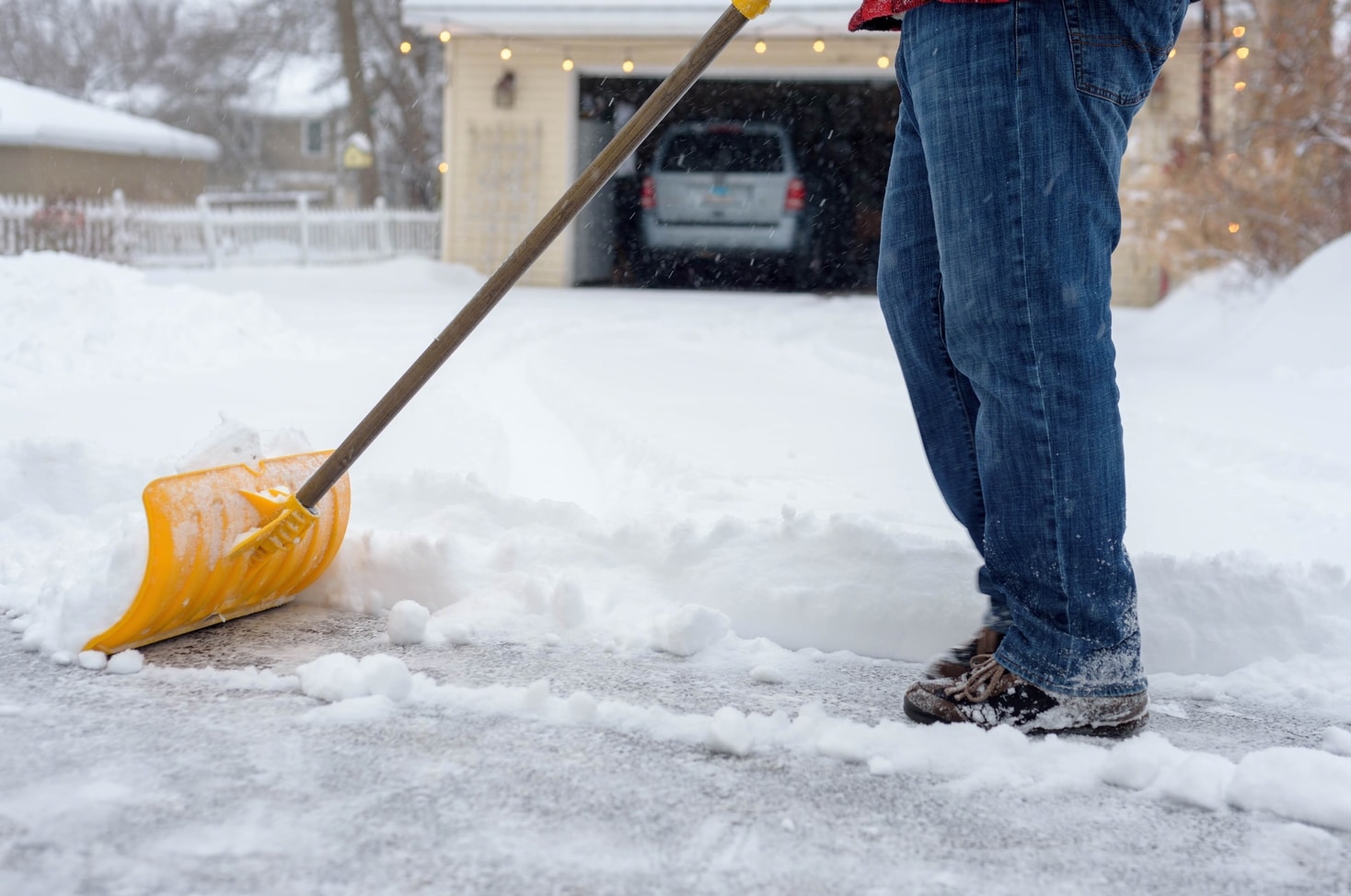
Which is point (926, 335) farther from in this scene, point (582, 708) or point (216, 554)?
point (216, 554)

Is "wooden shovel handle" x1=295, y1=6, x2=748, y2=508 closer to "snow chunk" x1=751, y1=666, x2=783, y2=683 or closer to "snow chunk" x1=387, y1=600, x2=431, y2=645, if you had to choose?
"snow chunk" x1=387, y1=600, x2=431, y2=645

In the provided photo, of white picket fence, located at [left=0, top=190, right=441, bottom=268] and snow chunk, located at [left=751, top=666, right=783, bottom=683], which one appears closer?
snow chunk, located at [left=751, top=666, right=783, bottom=683]

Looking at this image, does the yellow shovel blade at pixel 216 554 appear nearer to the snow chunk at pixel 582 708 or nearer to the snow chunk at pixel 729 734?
the snow chunk at pixel 582 708

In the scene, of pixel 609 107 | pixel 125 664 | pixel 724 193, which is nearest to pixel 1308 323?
pixel 125 664

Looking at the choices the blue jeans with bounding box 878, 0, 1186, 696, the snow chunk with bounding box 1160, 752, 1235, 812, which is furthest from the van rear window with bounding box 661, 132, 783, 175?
the snow chunk with bounding box 1160, 752, 1235, 812

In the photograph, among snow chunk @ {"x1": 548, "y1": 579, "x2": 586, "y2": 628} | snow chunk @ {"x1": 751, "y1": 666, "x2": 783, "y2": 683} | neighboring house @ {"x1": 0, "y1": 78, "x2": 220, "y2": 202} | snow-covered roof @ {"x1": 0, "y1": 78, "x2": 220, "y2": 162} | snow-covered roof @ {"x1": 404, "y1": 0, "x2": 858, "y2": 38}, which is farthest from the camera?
neighboring house @ {"x1": 0, "y1": 78, "x2": 220, "y2": 202}

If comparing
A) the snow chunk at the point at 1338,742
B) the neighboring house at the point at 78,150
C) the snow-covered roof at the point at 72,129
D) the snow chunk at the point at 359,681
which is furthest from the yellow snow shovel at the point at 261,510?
the snow-covered roof at the point at 72,129

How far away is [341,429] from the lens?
395 cm

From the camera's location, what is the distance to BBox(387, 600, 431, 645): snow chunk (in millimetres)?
2088

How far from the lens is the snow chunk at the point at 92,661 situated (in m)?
1.91

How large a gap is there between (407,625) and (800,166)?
46.6 feet

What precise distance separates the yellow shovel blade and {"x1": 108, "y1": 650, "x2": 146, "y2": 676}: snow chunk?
50 mm

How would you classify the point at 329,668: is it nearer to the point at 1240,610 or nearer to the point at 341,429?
the point at 1240,610

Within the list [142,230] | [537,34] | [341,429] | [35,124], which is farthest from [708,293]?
[35,124]
